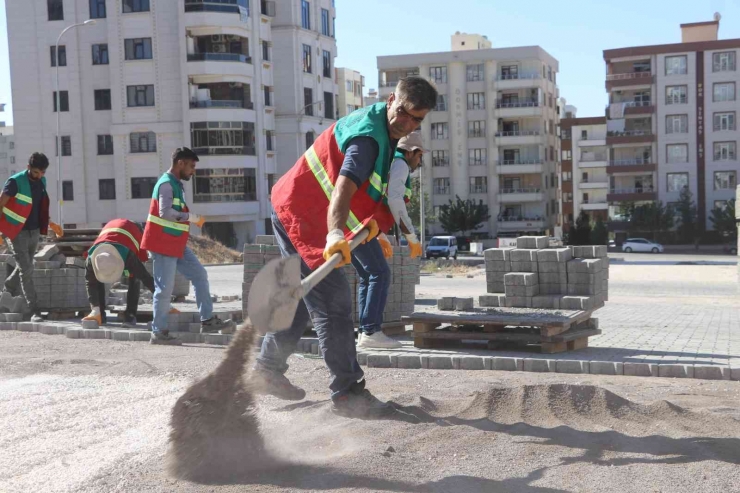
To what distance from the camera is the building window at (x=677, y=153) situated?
70125 mm

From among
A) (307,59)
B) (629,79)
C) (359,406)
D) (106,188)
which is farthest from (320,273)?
(629,79)

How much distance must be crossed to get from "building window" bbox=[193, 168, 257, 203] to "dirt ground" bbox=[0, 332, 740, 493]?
45542 millimetres

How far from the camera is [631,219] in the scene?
70188 millimetres

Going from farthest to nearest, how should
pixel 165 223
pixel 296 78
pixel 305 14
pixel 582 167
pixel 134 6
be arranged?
pixel 582 167 → pixel 305 14 → pixel 296 78 → pixel 134 6 → pixel 165 223

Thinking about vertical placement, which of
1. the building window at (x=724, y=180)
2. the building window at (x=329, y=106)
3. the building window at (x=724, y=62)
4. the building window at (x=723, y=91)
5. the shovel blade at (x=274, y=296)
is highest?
the building window at (x=724, y=62)

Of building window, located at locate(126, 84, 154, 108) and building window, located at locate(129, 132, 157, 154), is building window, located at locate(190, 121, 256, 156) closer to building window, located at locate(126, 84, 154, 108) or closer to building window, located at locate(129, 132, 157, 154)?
building window, located at locate(129, 132, 157, 154)

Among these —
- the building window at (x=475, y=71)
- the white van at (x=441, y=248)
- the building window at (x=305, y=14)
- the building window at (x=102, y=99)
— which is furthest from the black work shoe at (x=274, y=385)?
the building window at (x=475, y=71)

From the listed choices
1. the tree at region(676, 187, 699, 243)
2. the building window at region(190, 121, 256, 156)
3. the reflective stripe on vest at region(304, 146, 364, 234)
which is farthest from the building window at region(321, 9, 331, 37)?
the reflective stripe on vest at region(304, 146, 364, 234)

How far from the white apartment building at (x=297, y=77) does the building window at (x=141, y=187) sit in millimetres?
8494

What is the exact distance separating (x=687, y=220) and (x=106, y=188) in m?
43.2

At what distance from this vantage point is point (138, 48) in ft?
167

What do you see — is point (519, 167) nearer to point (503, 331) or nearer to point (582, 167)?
point (582, 167)

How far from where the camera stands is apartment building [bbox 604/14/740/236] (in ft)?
224

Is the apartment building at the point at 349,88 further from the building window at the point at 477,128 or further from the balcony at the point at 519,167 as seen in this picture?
the balcony at the point at 519,167
